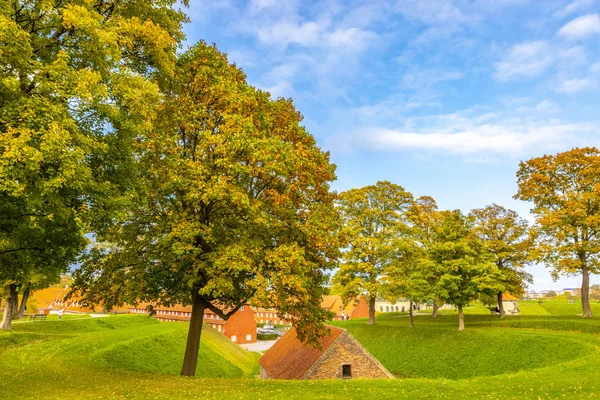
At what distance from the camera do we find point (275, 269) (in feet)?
56.9

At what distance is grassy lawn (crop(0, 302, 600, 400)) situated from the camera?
13.8 meters

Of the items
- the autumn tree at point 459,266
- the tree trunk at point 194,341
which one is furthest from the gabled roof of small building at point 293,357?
the autumn tree at point 459,266

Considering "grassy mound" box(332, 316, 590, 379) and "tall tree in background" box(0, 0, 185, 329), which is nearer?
"tall tree in background" box(0, 0, 185, 329)

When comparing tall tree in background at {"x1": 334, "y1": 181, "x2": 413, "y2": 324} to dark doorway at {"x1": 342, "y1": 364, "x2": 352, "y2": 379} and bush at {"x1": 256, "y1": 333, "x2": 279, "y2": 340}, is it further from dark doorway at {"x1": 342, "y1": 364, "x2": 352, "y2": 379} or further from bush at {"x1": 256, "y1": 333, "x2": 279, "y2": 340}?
bush at {"x1": 256, "y1": 333, "x2": 279, "y2": 340}

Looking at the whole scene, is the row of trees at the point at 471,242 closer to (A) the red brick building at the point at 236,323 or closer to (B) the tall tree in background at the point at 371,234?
(B) the tall tree in background at the point at 371,234

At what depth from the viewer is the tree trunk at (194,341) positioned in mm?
18398

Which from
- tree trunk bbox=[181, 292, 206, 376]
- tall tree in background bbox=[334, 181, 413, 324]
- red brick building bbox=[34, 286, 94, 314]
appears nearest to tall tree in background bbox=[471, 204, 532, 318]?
tall tree in background bbox=[334, 181, 413, 324]

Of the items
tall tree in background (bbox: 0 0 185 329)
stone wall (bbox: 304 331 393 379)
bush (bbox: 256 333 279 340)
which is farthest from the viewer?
bush (bbox: 256 333 279 340)

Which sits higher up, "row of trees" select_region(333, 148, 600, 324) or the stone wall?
"row of trees" select_region(333, 148, 600, 324)

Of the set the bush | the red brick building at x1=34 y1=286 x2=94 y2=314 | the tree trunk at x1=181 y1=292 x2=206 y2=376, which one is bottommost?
the bush

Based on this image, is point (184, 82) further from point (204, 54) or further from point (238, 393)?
point (238, 393)

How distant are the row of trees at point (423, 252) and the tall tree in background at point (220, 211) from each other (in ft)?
59.3

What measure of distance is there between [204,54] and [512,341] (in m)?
34.2

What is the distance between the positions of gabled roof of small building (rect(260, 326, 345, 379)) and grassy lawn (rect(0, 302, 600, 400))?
13.5ft
